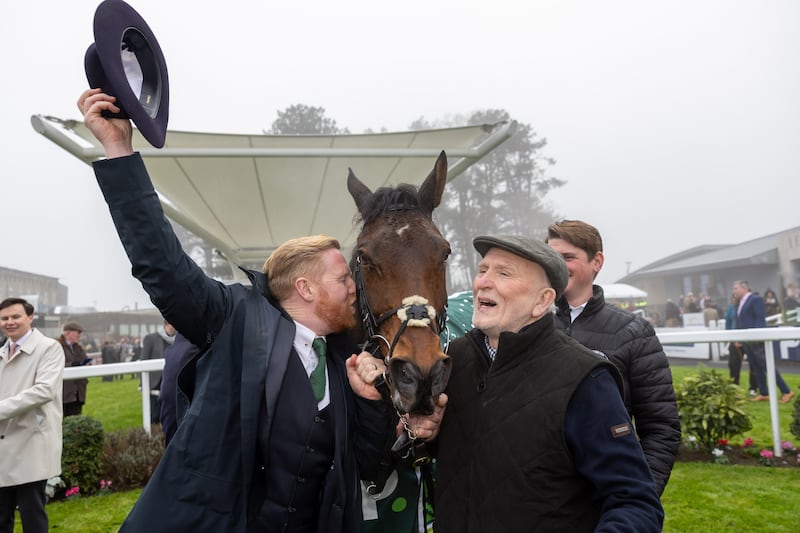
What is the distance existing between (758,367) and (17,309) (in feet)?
35.8

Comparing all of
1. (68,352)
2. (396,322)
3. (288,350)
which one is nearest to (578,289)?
(396,322)

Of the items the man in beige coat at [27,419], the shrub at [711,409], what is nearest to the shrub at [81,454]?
the man in beige coat at [27,419]

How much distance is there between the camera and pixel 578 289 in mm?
2752

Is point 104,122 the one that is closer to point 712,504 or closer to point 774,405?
point 712,504

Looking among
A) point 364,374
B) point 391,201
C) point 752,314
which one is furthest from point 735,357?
point 364,374

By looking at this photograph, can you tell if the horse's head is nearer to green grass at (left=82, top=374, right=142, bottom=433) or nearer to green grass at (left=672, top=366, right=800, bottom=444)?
green grass at (left=672, top=366, right=800, bottom=444)

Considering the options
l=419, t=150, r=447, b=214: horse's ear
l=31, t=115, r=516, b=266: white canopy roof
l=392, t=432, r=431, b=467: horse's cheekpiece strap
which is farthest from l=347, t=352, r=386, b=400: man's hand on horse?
l=31, t=115, r=516, b=266: white canopy roof

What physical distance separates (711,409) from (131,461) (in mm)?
6913

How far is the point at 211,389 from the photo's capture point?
1738 millimetres

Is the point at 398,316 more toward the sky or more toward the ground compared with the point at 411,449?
more toward the sky

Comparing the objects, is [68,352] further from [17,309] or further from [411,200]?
[411,200]

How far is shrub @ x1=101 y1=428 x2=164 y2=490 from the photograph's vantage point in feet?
20.2

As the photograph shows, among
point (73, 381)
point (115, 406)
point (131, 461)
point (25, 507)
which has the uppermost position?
point (73, 381)

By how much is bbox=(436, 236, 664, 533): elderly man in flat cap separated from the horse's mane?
2.07 ft
